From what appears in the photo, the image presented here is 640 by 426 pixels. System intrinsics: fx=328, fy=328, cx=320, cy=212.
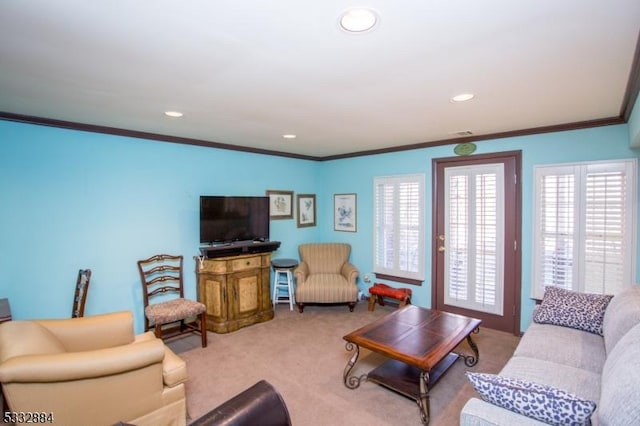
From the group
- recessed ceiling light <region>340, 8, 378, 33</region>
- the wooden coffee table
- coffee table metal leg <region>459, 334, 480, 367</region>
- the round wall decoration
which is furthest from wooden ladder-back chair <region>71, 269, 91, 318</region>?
the round wall decoration

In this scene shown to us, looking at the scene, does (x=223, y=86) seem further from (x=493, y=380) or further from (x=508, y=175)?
(x=508, y=175)

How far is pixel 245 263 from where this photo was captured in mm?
4086

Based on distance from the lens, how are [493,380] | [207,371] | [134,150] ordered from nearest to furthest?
[493,380] < [207,371] < [134,150]

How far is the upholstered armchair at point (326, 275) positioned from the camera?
4543mm

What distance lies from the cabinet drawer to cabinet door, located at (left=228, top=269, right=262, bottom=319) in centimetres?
6

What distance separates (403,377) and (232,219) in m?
2.67

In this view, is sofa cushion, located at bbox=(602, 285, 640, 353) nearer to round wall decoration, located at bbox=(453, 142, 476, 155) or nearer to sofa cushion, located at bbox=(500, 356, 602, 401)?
sofa cushion, located at bbox=(500, 356, 602, 401)

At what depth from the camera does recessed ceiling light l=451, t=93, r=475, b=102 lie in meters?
2.40

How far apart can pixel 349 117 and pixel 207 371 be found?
2659 millimetres

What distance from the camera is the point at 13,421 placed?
1.59m

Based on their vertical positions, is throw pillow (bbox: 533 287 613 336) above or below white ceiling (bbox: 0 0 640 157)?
below

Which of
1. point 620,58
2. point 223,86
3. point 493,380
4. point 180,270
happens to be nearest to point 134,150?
point 180,270

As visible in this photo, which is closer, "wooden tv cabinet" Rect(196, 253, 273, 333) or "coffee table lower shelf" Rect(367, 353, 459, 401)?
"coffee table lower shelf" Rect(367, 353, 459, 401)

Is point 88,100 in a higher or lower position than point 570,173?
higher
